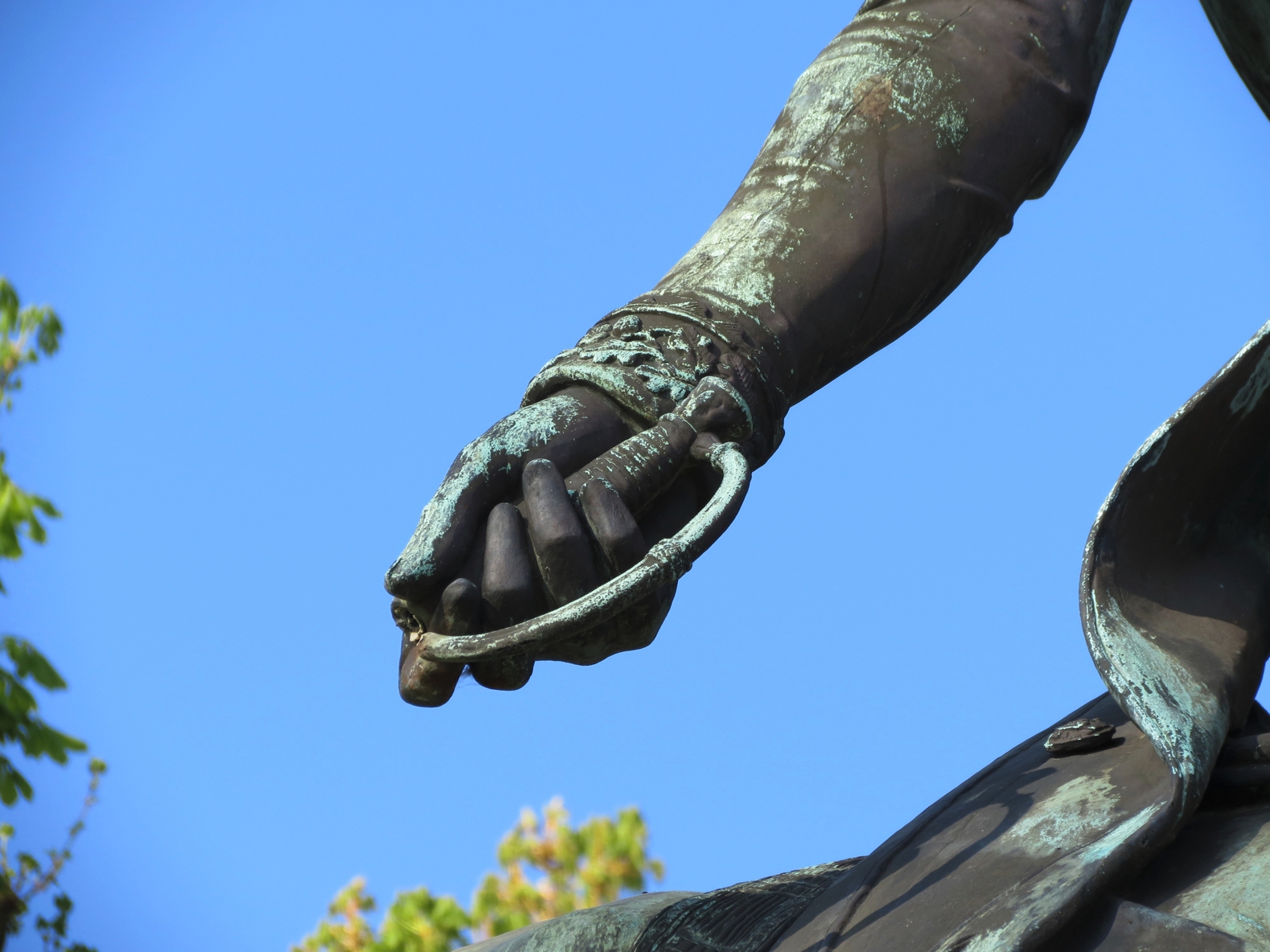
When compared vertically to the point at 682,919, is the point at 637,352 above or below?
above

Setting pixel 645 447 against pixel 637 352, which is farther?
pixel 637 352

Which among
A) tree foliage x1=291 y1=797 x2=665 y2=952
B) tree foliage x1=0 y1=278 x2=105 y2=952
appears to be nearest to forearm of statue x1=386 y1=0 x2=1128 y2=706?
tree foliage x1=0 y1=278 x2=105 y2=952

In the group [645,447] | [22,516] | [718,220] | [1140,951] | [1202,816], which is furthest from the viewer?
[22,516]

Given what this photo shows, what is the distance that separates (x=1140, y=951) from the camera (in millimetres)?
1647

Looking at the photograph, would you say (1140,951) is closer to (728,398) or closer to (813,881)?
(813,881)

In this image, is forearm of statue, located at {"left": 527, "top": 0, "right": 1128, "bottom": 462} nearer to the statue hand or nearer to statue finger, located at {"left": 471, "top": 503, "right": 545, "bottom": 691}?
the statue hand

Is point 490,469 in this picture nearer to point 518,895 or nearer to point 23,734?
point 23,734

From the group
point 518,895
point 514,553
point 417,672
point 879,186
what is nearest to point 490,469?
point 514,553

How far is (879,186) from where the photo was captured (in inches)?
107

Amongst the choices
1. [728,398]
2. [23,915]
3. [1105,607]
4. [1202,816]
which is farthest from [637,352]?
[23,915]

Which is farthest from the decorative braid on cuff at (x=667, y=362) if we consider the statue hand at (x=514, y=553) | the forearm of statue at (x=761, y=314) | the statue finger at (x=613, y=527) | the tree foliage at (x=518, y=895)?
the tree foliage at (x=518, y=895)

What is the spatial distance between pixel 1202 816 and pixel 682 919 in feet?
2.55

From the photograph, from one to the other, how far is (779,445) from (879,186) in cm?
52

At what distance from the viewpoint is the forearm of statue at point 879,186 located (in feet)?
8.59
